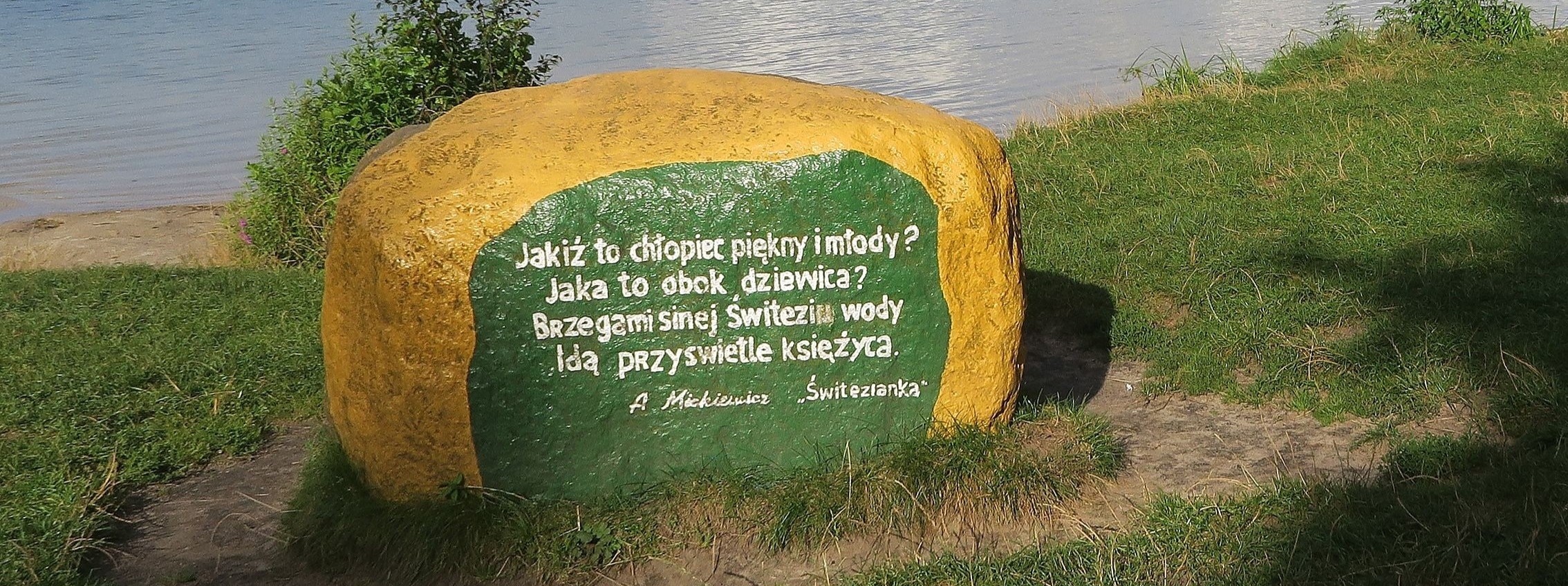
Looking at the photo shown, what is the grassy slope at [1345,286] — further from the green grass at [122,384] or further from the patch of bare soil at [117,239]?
the patch of bare soil at [117,239]

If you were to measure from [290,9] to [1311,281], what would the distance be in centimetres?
2296

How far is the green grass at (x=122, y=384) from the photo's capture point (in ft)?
14.5

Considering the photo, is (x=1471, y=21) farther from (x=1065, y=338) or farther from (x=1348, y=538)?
(x=1348, y=538)

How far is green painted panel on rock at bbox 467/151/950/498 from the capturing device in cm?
400

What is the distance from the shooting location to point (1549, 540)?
362cm

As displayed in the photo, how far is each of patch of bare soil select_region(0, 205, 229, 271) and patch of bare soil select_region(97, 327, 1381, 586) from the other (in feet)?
13.7

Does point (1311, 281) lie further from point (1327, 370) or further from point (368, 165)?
point (368, 165)

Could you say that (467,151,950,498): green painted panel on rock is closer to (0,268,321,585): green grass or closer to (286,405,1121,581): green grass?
(286,405,1121,581): green grass

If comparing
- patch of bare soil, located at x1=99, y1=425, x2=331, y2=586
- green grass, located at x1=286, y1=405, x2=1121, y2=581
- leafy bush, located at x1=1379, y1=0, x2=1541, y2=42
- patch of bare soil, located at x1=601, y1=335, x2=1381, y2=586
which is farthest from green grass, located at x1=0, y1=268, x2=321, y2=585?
leafy bush, located at x1=1379, y1=0, x2=1541, y2=42

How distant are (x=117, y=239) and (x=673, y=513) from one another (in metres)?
7.38

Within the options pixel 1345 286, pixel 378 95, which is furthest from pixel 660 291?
pixel 378 95

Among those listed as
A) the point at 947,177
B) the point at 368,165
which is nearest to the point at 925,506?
the point at 947,177

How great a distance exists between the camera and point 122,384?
556cm

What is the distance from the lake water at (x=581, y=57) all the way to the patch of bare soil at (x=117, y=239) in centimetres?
60
